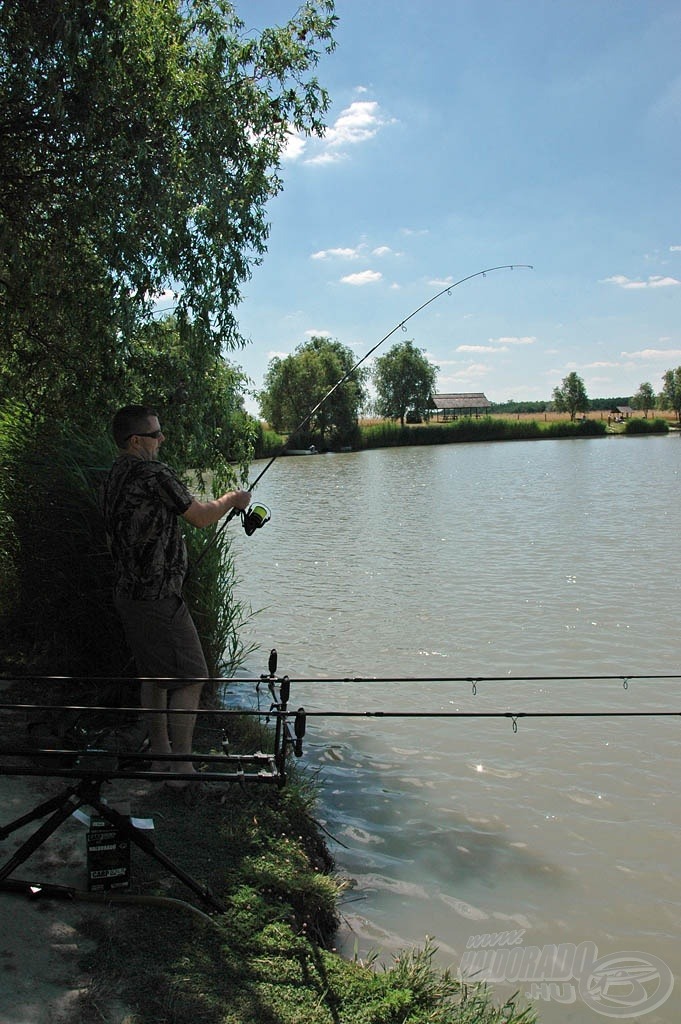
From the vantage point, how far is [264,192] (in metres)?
8.70

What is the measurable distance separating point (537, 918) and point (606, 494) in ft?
86.2

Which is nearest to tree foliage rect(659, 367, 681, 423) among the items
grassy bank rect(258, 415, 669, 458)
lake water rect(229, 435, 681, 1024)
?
grassy bank rect(258, 415, 669, 458)

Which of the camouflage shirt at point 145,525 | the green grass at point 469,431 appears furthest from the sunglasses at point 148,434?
the green grass at point 469,431

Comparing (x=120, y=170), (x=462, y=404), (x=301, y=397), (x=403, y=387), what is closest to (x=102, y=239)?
(x=120, y=170)

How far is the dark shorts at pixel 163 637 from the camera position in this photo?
427 centimetres

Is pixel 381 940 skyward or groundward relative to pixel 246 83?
groundward

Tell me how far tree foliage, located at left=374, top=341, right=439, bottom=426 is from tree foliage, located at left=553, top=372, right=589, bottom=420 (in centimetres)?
3566

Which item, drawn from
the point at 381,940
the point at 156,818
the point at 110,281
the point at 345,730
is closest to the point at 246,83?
the point at 110,281

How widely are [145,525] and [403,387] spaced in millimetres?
92974

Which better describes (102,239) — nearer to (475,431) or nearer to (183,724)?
(183,724)

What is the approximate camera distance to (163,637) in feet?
14.1

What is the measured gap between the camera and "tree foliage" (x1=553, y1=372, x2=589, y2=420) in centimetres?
12431

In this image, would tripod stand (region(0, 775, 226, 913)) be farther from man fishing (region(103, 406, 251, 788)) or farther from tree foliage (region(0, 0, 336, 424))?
tree foliage (region(0, 0, 336, 424))

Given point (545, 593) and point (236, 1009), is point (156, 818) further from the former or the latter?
point (545, 593)
